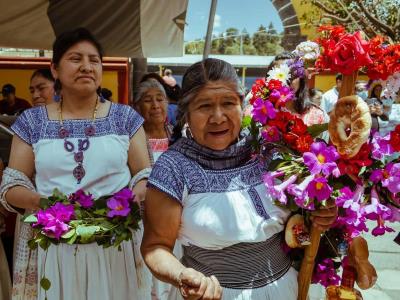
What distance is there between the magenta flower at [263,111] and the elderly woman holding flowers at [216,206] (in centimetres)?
7

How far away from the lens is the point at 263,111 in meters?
1.76

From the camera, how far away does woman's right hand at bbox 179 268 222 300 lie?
1.43 meters

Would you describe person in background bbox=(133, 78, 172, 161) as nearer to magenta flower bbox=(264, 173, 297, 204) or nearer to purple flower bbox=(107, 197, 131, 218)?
purple flower bbox=(107, 197, 131, 218)

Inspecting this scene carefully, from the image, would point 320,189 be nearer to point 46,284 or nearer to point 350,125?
point 350,125

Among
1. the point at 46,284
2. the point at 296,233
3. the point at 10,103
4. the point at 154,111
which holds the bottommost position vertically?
the point at 46,284

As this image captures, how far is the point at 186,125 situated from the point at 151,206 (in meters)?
0.36

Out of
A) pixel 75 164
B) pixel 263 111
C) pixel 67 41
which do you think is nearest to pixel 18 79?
pixel 67 41

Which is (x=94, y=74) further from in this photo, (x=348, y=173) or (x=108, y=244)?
(x=348, y=173)

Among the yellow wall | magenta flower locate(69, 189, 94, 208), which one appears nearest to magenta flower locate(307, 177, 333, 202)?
magenta flower locate(69, 189, 94, 208)

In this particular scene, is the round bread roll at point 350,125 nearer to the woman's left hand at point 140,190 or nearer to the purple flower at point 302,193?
the purple flower at point 302,193

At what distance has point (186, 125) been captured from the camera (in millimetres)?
1898

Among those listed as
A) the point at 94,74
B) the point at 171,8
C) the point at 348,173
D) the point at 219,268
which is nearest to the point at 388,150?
the point at 348,173

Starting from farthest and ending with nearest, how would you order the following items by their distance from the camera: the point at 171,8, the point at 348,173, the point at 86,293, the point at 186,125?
the point at 171,8 → the point at 86,293 → the point at 186,125 → the point at 348,173

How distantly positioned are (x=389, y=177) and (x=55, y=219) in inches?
55.3
